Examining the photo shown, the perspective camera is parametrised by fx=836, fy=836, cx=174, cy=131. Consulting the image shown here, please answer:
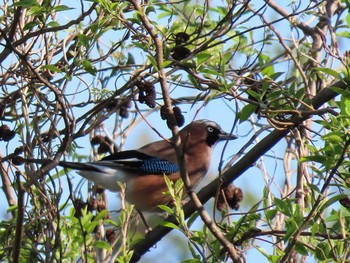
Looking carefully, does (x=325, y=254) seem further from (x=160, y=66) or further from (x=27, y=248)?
(x=27, y=248)

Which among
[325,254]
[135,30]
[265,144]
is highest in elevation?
[135,30]

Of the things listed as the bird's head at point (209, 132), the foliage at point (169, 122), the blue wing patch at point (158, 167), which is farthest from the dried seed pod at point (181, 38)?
the bird's head at point (209, 132)

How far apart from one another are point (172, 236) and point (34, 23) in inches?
174

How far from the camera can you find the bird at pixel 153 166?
5.71 meters

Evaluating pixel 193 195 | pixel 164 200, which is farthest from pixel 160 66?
pixel 164 200

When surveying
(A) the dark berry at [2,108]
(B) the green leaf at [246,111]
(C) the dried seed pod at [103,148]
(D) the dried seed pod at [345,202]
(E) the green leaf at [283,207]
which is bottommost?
(D) the dried seed pod at [345,202]

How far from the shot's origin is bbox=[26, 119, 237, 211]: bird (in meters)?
Result: 5.71

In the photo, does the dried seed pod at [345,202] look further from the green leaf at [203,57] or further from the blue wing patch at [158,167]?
the blue wing patch at [158,167]

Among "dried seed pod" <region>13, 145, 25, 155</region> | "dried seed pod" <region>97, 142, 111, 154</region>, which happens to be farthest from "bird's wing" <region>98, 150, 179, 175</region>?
"dried seed pod" <region>13, 145, 25, 155</region>

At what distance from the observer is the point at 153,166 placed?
649 cm

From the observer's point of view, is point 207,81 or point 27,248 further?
point 27,248

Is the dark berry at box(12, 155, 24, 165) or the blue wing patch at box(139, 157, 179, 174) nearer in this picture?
the dark berry at box(12, 155, 24, 165)

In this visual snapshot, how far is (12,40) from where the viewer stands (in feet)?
14.1

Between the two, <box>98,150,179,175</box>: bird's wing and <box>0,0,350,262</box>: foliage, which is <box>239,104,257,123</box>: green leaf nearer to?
<box>0,0,350,262</box>: foliage
